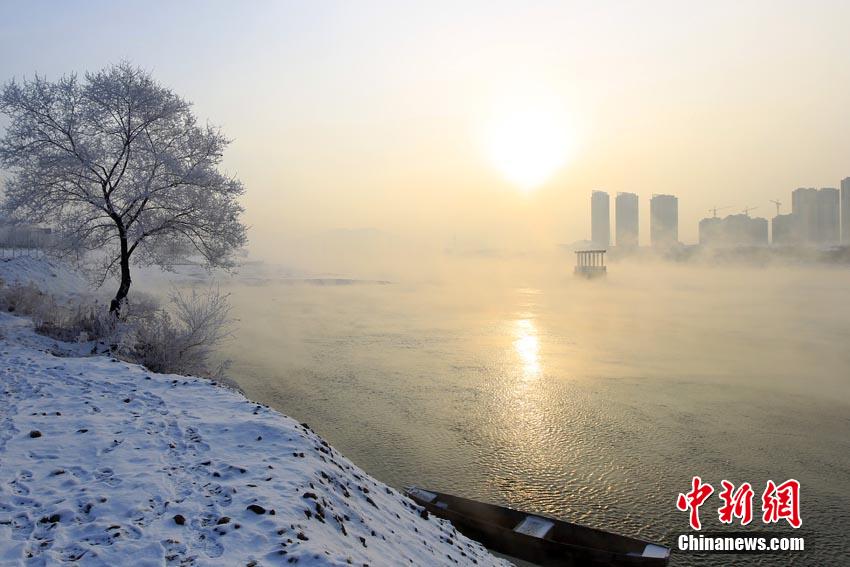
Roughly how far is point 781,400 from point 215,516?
23.0 m

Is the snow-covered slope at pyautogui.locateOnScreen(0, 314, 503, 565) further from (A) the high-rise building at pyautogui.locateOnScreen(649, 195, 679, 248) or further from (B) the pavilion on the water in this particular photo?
(A) the high-rise building at pyautogui.locateOnScreen(649, 195, 679, 248)

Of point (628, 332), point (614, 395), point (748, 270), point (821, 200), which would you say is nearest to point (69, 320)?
point (614, 395)

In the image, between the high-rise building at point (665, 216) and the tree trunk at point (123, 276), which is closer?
the tree trunk at point (123, 276)

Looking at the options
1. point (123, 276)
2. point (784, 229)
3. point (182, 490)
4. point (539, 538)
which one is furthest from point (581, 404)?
point (784, 229)

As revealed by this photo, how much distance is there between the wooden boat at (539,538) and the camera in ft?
30.1

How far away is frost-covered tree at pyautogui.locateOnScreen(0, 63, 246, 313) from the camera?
2148 cm

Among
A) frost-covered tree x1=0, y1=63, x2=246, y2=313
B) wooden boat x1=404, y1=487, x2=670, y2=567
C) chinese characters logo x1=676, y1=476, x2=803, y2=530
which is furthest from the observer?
frost-covered tree x1=0, y1=63, x2=246, y2=313

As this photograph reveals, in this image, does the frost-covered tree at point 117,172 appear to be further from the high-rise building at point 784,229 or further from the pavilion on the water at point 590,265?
the high-rise building at point 784,229

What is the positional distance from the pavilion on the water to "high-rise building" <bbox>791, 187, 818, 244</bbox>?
235 feet

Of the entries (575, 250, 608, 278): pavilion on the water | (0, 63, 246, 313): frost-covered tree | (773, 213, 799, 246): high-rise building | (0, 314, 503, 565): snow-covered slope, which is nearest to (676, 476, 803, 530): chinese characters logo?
(0, 314, 503, 565): snow-covered slope

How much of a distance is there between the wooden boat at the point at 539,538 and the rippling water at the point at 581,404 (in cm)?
182

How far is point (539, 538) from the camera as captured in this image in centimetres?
974

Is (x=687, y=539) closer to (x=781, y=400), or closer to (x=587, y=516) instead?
(x=587, y=516)

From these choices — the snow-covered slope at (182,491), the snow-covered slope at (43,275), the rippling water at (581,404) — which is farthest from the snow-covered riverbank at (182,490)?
the snow-covered slope at (43,275)
